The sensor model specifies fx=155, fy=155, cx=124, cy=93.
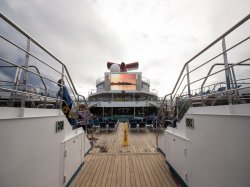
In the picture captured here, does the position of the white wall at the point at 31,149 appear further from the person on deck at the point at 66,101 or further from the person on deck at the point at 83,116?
the person on deck at the point at 83,116

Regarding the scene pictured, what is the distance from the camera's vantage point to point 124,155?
5.59 m

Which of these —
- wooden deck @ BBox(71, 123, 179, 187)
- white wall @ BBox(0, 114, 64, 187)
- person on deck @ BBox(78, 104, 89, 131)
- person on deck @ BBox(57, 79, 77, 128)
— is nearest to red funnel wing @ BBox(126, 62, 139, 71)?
person on deck @ BBox(78, 104, 89, 131)

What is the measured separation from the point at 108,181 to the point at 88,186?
0.47m

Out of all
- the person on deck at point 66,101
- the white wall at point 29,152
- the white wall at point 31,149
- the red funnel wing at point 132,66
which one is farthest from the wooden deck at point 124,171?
the red funnel wing at point 132,66

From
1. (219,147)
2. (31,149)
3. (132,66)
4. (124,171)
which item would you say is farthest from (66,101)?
(132,66)

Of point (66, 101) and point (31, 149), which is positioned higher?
point (66, 101)

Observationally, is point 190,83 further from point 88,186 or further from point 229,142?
point 88,186

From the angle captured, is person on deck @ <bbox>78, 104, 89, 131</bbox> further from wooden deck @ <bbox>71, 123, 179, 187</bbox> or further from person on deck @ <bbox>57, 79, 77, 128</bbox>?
wooden deck @ <bbox>71, 123, 179, 187</bbox>

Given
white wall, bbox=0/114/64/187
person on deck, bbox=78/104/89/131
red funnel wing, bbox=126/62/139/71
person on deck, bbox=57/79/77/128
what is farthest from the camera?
red funnel wing, bbox=126/62/139/71

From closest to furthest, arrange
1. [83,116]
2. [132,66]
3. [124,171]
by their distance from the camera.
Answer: [124,171]
[83,116]
[132,66]

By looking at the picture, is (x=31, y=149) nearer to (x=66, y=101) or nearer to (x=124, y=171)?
(x=66, y=101)

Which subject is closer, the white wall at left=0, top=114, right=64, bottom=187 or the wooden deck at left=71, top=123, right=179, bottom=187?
the white wall at left=0, top=114, right=64, bottom=187

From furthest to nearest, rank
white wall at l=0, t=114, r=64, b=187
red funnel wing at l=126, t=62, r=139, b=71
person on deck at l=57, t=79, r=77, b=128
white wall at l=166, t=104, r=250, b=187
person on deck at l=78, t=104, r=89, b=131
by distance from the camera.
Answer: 1. red funnel wing at l=126, t=62, r=139, b=71
2. person on deck at l=78, t=104, r=89, b=131
3. person on deck at l=57, t=79, r=77, b=128
4. white wall at l=166, t=104, r=250, b=187
5. white wall at l=0, t=114, r=64, b=187

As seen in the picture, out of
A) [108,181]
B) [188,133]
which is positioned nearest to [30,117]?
[108,181]
